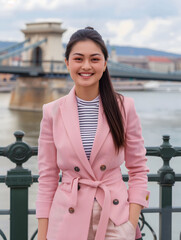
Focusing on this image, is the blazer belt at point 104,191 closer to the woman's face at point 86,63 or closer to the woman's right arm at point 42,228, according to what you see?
the woman's right arm at point 42,228

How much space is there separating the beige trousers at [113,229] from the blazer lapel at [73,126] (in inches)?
3.6

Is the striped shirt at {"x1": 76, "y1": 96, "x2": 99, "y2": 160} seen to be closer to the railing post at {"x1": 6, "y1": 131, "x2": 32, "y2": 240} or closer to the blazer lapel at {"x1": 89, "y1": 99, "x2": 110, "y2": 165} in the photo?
the blazer lapel at {"x1": 89, "y1": 99, "x2": 110, "y2": 165}

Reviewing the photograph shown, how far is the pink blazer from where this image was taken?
1.21m

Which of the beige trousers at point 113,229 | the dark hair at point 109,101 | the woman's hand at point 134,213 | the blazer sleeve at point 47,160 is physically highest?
the dark hair at point 109,101

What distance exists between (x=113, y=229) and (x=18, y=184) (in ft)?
1.74

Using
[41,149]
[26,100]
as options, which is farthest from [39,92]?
[41,149]

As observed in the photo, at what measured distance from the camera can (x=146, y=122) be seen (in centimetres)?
2092

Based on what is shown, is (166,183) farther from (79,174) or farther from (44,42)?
(44,42)

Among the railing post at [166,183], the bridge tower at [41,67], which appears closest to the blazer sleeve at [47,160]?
the railing post at [166,183]

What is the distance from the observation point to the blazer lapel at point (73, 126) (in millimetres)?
1213

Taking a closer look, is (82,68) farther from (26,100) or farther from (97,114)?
(26,100)

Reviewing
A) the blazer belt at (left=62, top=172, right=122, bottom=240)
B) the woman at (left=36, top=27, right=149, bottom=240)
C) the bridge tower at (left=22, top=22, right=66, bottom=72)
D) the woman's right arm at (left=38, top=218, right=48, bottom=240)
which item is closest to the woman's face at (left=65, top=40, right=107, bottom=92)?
the woman at (left=36, top=27, right=149, bottom=240)

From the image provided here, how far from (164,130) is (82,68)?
17.2 m

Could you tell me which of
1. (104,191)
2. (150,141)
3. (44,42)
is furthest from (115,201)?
(44,42)
